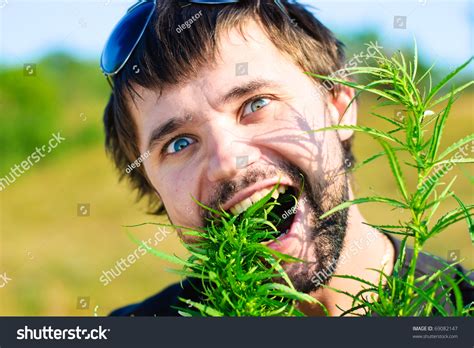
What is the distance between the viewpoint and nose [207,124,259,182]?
127cm

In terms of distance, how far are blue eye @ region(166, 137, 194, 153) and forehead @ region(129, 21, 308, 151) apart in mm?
60

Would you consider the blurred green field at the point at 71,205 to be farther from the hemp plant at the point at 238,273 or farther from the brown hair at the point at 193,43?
the hemp plant at the point at 238,273

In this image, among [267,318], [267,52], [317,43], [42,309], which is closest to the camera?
[267,318]

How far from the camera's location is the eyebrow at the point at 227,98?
1.31 m

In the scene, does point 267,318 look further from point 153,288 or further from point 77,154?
point 77,154

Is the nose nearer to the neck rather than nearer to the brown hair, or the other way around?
the brown hair

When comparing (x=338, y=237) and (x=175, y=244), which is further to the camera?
(x=175, y=244)

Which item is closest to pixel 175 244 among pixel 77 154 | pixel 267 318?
Result: pixel 77 154

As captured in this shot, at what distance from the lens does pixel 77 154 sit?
10461 millimetres

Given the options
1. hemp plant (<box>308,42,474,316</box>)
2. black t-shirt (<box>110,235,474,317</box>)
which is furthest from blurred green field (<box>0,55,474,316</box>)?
hemp plant (<box>308,42,474,316</box>)

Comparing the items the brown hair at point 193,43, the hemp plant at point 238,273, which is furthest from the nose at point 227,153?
the hemp plant at point 238,273

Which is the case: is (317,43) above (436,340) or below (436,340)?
above

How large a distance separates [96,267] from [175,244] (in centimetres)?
104

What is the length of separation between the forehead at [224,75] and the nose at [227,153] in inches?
2.5
